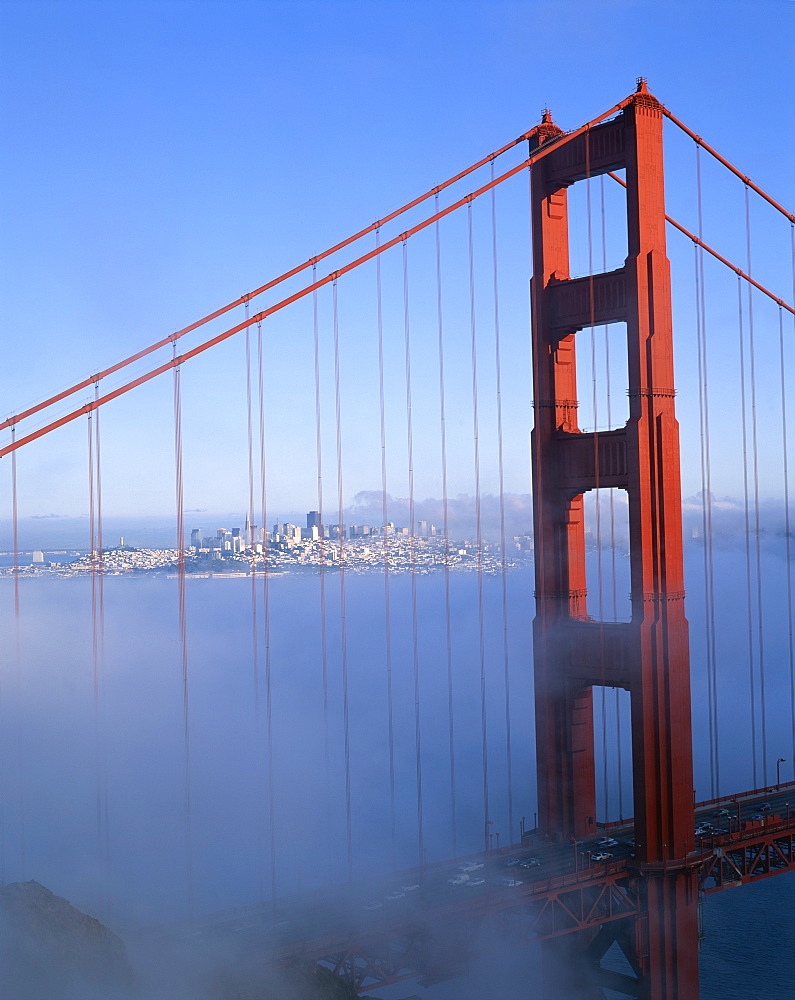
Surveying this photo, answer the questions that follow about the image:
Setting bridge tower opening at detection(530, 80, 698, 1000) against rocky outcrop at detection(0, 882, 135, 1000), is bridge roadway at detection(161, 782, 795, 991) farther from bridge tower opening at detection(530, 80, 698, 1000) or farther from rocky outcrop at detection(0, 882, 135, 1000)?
rocky outcrop at detection(0, 882, 135, 1000)

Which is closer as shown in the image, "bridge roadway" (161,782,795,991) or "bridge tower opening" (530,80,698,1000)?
"bridge roadway" (161,782,795,991)

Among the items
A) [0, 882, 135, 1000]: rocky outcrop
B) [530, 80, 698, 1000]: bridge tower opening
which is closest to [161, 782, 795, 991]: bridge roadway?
[530, 80, 698, 1000]: bridge tower opening

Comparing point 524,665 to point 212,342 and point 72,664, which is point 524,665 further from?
point 212,342

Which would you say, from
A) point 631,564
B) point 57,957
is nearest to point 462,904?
point 57,957

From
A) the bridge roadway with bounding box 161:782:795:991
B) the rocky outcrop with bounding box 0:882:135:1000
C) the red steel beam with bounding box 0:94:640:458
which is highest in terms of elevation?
the red steel beam with bounding box 0:94:640:458

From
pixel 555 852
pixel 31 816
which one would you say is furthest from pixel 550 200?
pixel 31 816

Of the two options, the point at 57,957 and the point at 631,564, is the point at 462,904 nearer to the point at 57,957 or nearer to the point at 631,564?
the point at 57,957
